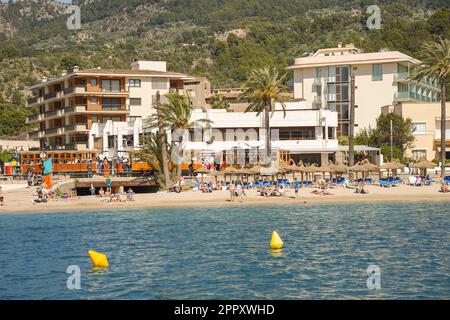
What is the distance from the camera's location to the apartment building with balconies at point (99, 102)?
80.9 metres

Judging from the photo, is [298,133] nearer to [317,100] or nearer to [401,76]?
[317,100]

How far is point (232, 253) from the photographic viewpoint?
98.9 ft

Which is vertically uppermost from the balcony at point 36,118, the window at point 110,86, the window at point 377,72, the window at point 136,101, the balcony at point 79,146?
the window at point 377,72

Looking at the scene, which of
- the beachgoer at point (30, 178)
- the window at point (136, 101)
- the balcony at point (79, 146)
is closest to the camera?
the beachgoer at point (30, 178)

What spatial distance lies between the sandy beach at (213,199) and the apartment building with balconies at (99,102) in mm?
23198

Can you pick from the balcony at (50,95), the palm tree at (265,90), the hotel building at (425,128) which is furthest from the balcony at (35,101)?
the hotel building at (425,128)

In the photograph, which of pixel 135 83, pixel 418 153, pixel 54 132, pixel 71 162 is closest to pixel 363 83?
pixel 418 153

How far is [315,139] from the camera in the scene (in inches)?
3002

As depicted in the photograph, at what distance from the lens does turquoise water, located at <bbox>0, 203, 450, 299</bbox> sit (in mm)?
23172

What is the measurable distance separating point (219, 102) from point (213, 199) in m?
44.8

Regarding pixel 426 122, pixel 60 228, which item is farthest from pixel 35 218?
pixel 426 122

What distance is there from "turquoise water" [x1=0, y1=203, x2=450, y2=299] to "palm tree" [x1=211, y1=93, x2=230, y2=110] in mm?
50270

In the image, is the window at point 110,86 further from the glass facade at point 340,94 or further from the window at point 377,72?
the window at point 377,72
